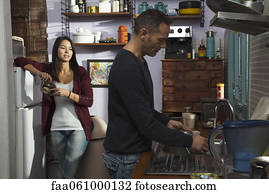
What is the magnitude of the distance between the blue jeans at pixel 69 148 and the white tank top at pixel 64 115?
5cm

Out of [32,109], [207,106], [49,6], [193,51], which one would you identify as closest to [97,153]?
[32,109]

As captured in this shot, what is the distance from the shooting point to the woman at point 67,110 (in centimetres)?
316

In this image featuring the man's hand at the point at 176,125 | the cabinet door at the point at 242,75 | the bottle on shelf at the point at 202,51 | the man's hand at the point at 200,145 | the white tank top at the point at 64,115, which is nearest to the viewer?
the man's hand at the point at 200,145

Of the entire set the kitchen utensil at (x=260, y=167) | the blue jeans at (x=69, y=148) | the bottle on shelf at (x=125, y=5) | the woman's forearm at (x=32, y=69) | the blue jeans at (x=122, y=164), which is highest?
the bottle on shelf at (x=125, y=5)

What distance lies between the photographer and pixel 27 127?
330cm

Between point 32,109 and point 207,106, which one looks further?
point 32,109

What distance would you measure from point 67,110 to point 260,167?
2571mm

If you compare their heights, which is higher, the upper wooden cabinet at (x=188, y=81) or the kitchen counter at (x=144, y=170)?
the upper wooden cabinet at (x=188, y=81)

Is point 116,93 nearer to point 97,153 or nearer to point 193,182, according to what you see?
point 193,182

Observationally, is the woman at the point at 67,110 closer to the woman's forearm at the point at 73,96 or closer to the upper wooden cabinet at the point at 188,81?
the woman's forearm at the point at 73,96

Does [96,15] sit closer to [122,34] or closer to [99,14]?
[99,14]

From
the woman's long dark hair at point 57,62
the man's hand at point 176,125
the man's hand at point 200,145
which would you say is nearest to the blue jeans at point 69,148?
the woman's long dark hair at point 57,62

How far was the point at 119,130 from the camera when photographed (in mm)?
1771

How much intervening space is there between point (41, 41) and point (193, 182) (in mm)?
4487
